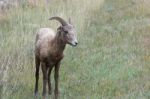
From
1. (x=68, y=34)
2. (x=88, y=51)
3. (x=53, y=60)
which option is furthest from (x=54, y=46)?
(x=88, y=51)

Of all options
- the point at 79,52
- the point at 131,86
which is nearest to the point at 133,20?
the point at 79,52

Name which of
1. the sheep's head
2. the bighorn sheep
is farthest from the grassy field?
the sheep's head

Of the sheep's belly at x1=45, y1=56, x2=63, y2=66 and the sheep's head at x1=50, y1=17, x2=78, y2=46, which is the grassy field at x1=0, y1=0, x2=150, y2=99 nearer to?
the sheep's belly at x1=45, y1=56, x2=63, y2=66

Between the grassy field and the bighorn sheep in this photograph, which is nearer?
the bighorn sheep

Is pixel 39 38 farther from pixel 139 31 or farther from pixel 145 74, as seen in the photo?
pixel 139 31

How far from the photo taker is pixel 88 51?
477 inches

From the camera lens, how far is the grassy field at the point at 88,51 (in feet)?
30.3

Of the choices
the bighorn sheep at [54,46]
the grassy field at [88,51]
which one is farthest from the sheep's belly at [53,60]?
the grassy field at [88,51]

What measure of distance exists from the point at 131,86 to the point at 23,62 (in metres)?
2.50

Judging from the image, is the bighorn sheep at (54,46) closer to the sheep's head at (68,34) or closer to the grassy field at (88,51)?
the sheep's head at (68,34)

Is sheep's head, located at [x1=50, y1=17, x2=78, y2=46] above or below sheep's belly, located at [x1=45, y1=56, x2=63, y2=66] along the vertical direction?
above

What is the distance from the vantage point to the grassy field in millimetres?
9227

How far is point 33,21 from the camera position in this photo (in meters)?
12.9

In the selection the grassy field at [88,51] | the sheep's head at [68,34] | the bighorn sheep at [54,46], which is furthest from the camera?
the grassy field at [88,51]
